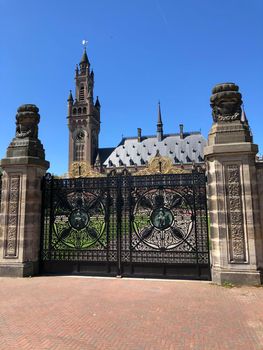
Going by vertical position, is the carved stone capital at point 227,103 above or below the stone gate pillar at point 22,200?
above

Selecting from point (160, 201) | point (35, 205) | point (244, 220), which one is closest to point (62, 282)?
point (35, 205)

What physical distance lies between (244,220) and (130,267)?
3371 millimetres

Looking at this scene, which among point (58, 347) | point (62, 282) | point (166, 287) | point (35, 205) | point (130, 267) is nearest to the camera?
point (58, 347)

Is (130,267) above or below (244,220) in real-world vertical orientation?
below

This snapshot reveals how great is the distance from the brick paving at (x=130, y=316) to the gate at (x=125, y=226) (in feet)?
2.92

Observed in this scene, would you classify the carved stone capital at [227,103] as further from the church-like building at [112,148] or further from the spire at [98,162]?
the spire at [98,162]

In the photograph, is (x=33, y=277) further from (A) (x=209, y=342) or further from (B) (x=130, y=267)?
(A) (x=209, y=342)

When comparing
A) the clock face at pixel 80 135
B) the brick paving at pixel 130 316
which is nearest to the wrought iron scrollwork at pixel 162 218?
the brick paving at pixel 130 316

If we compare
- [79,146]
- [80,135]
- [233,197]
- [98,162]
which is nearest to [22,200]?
[233,197]

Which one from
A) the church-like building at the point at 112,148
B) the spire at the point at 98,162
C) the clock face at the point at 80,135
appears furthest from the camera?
the clock face at the point at 80,135

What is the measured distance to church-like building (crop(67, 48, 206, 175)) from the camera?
8762cm

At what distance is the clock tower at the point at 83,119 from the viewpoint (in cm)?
9338

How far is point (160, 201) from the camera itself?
825 cm

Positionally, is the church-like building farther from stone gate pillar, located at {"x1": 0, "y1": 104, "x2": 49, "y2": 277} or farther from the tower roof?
stone gate pillar, located at {"x1": 0, "y1": 104, "x2": 49, "y2": 277}
